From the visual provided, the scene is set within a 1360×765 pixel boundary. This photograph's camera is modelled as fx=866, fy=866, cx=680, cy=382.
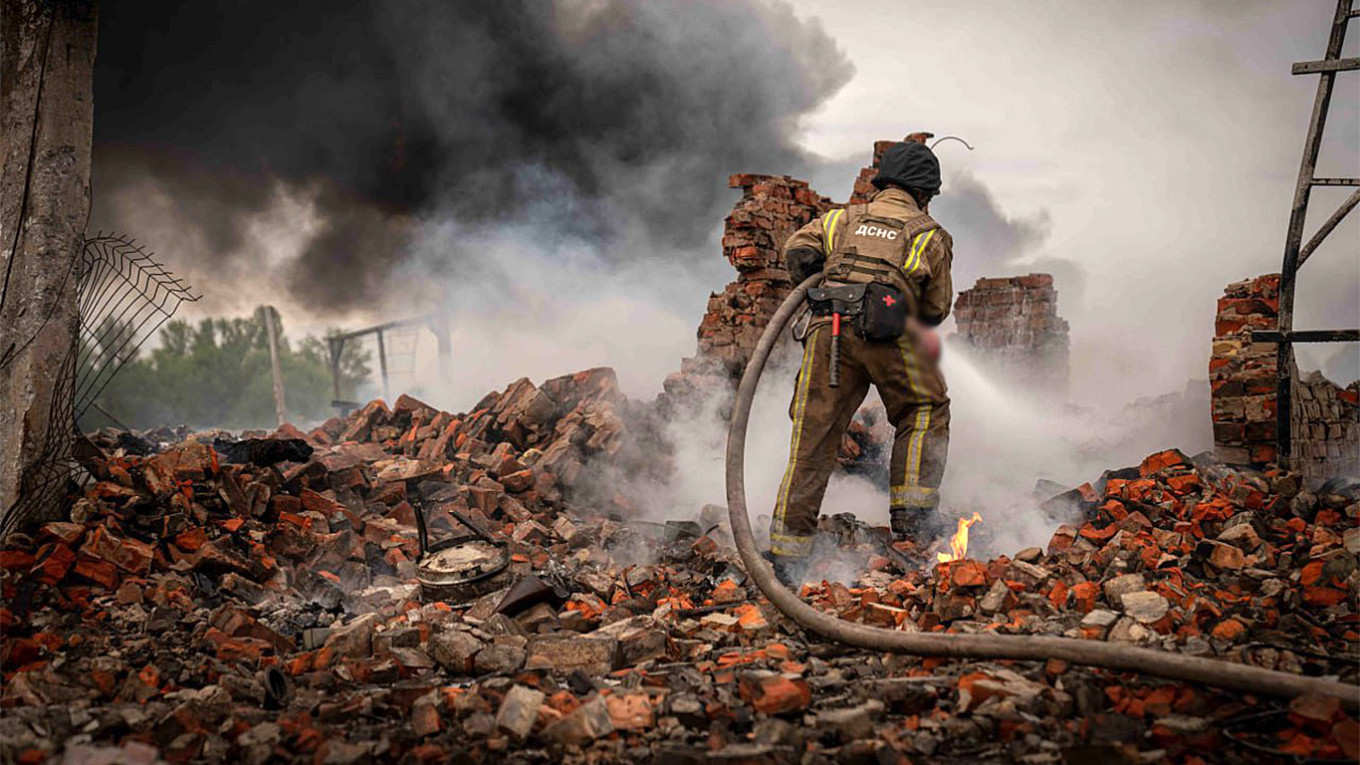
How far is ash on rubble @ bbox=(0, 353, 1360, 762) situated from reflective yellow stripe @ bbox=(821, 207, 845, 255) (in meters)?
1.72

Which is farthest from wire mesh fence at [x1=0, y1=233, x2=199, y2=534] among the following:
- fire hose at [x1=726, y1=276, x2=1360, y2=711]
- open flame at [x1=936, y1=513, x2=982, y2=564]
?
open flame at [x1=936, y1=513, x2=982, y2=564]

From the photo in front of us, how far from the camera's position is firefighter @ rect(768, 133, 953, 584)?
440cm

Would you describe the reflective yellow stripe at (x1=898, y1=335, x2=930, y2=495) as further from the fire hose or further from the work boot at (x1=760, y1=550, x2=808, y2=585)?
the fire hose

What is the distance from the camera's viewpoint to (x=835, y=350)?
172 inches

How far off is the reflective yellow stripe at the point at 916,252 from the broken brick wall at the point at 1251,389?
8.34 feet

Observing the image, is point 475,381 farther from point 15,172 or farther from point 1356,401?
point 1356,401

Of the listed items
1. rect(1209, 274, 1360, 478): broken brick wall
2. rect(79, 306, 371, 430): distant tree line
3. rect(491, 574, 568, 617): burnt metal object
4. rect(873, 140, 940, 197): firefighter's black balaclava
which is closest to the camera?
rect(491, 574, 568, 617): burnt metal object

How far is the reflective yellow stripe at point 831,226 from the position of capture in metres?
4.55

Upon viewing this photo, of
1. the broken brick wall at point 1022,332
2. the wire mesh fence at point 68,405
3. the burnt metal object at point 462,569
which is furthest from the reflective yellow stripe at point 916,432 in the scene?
the broken brick wall at point 1022,332

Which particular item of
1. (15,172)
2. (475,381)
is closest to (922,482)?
(15,172)

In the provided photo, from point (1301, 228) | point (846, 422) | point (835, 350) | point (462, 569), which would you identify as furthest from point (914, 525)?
point (1301, 228)

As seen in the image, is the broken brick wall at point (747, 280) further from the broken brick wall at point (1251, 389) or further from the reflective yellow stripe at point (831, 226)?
the broken brick wall at point (1251, 389)

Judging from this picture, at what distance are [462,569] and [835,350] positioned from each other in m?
2.14

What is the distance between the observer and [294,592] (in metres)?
4.39
